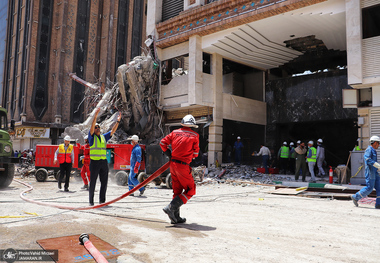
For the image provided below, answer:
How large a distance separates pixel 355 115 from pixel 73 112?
28.8 meters

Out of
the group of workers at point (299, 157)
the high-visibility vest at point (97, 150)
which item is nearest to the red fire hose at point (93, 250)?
the high-visibility vest at point (97, 150)

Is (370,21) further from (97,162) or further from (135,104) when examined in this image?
(135,104)

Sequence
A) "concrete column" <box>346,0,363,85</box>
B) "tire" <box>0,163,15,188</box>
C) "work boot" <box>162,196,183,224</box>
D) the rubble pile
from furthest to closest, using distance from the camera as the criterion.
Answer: the rubble pile < "concrete column" <box>346,0,363,85</box> < "tire" <box>0,163,15,188</box> < "work boot" <box>162,196,183,224</box>

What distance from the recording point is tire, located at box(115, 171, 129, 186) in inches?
468

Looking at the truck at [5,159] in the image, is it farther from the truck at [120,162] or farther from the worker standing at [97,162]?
the worker standing at [97,162]

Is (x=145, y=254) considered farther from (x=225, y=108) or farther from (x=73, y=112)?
(x=73, y=112)

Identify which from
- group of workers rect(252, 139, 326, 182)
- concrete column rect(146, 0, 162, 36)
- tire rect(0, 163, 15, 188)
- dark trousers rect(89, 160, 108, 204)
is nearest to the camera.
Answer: dark trousers rect(89, 160, 108, 204)

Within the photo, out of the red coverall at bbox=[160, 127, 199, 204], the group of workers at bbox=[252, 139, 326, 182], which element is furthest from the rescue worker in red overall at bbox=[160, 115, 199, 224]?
the group of workers at bbox=[252, 139, 326, 182]

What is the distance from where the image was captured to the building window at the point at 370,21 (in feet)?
41.9

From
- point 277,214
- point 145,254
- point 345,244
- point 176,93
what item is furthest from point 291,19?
point 145,254

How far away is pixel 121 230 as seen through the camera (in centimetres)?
420

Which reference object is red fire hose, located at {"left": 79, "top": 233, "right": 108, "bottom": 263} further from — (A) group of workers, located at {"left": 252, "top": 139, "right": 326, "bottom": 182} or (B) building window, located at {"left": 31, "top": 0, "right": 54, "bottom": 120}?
(B) building window, located at {"left": 31, "top": 0, "right": 54, "bottom": 120}

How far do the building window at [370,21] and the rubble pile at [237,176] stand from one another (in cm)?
737

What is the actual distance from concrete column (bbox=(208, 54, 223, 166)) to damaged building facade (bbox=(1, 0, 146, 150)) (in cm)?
1637
